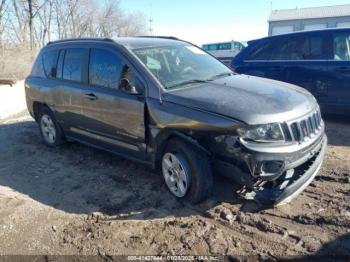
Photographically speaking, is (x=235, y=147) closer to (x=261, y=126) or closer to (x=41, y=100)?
(x=261, y=126)

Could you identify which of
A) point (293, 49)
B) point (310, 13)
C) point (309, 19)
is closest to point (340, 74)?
point (293, 49)

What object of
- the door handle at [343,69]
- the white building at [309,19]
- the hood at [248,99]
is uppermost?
the white building at [309,19]

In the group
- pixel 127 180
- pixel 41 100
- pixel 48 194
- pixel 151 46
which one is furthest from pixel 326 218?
pixel 41 100

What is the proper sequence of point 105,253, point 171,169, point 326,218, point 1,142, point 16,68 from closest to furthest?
point 105,253
point 326,218
point 171,169
point 1,142
point 16,68

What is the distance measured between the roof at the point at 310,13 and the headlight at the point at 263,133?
37.3m

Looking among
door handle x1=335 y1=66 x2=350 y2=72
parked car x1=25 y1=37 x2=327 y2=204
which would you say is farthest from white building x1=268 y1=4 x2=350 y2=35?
parked car x1=25 y1=37 x2=327 y2=204

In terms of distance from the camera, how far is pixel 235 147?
3305 millimetres

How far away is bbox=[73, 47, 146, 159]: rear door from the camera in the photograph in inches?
165

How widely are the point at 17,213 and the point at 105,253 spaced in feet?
4.81

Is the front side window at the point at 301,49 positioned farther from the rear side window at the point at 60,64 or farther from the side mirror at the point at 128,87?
the rear side window at the point at 60,64

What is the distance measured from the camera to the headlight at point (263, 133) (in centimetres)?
327

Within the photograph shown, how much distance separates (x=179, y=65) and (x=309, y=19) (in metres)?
37.0

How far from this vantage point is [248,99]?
→ 3.62 m

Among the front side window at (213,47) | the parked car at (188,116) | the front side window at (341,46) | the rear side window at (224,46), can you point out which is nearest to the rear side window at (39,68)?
the parked car at (188,116)
